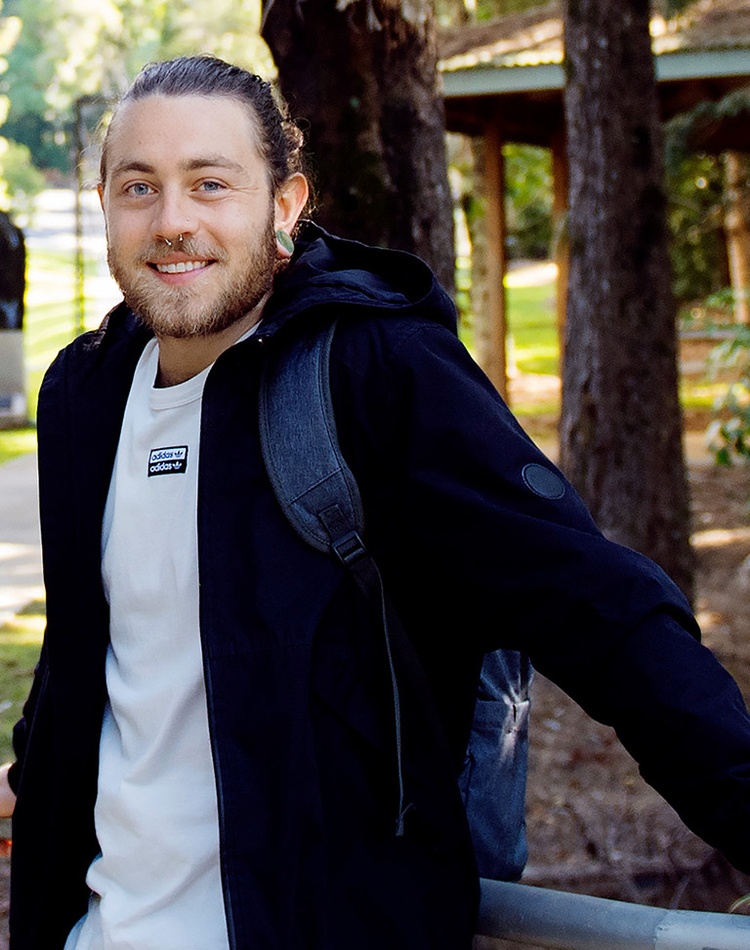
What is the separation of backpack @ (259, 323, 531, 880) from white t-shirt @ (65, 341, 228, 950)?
0.64 ft

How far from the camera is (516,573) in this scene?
1.44 meters

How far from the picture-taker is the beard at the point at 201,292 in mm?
1729

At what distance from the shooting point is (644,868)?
439cm

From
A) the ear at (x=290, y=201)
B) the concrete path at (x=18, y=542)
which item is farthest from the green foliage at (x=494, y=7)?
the ear at (x=290, y=201)

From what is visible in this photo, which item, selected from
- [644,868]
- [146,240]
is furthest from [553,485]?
[644,868]

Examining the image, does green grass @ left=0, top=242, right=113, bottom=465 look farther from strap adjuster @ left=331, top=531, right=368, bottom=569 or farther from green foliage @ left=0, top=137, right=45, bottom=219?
strap adjuster @ left=331, top=531, right=368, bottom=569

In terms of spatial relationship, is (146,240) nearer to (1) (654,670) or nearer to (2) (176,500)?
(2) (176,500)

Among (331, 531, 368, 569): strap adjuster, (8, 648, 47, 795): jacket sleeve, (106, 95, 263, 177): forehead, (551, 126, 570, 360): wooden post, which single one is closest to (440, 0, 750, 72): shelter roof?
(551, 126, 570, 360): wooden post

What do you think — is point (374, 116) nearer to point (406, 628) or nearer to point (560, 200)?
point (406, 628)

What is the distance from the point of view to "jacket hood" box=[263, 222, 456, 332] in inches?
61.9

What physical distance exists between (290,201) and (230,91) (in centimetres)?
19

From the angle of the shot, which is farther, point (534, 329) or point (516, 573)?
point (534, 329)

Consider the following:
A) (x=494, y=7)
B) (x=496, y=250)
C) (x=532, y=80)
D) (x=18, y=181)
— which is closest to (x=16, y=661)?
(x=532, y=80)

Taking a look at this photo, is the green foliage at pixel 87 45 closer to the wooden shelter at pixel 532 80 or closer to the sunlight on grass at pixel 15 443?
the wooden shelter at pixel 532 80
